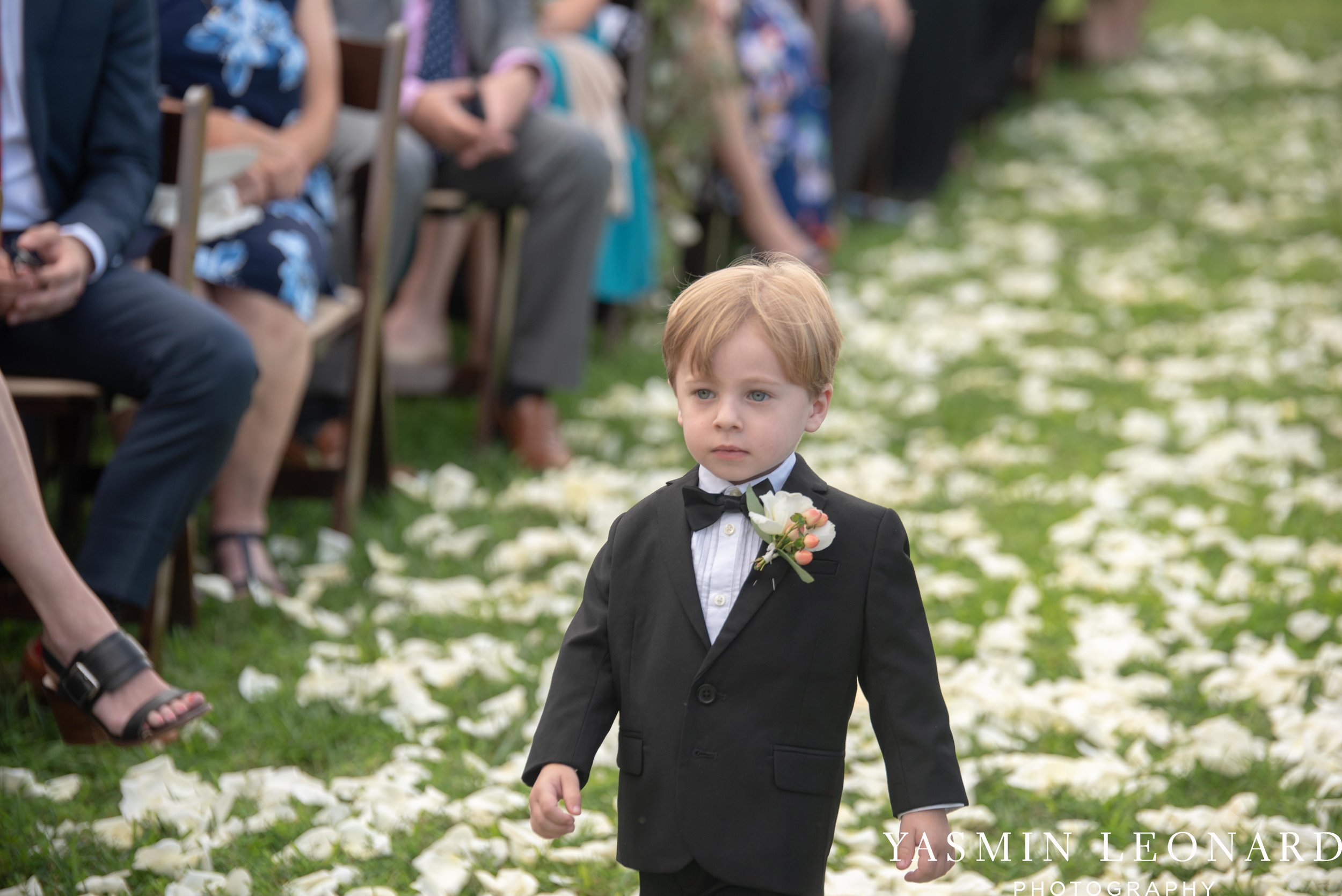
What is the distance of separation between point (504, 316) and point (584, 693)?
294cm

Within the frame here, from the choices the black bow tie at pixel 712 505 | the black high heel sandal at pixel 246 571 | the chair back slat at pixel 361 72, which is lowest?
the black high heel sandal at pixel 246 571

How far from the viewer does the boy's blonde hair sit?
5.60ft

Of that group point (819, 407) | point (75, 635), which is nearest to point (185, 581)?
point (75, 635)

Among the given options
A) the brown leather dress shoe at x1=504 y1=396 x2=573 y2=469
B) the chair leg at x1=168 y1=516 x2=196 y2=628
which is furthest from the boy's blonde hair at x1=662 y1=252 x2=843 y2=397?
the brown leather dress shoe at x1=504 y1=396 x2=573 y2=469

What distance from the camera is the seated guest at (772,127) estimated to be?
6027mm

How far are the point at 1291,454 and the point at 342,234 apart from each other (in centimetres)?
304

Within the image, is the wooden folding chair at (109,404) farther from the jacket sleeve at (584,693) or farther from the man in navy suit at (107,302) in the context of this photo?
the jacket sleeve at (584,693)

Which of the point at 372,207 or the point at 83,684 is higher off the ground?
the point at 372,207

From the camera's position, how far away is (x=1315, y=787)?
2.61 m

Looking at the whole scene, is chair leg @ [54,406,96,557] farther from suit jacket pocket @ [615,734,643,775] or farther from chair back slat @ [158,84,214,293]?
suit jacket pocket @ [615,734,643,775]

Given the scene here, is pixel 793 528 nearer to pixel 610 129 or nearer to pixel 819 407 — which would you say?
pixel 819 407

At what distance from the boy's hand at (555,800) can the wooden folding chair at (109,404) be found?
1.39m

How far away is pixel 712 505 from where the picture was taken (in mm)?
1783

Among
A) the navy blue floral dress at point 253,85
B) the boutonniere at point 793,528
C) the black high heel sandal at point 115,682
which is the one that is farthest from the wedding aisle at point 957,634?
the boutonniere at point 793,528
